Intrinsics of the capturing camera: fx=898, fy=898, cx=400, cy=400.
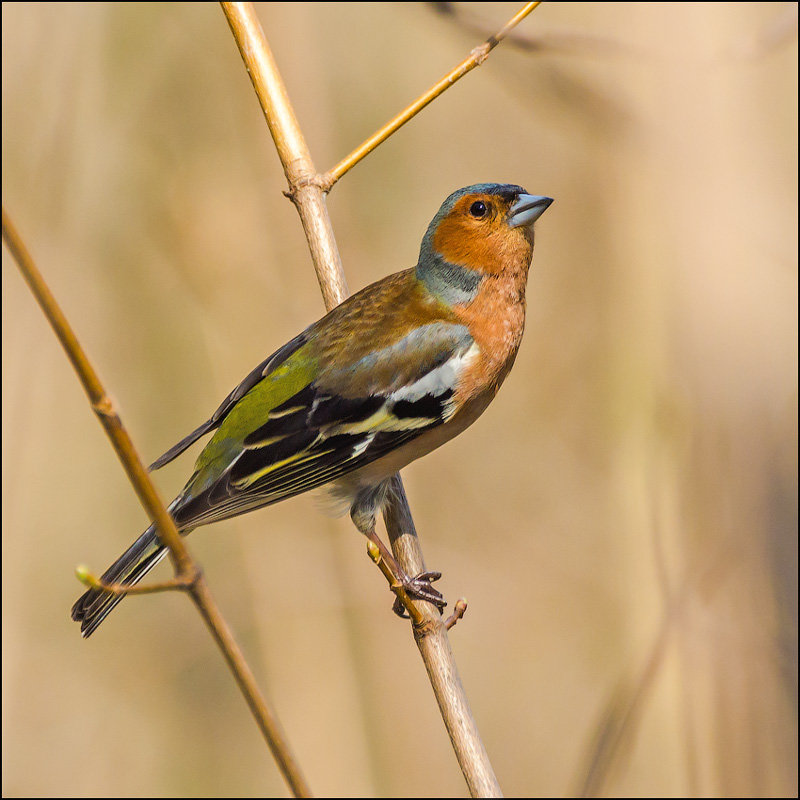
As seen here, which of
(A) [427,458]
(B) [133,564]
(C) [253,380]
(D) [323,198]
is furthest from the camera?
(A) [427,458]

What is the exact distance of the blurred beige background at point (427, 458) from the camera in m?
4.56

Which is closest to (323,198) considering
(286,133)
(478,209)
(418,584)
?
(286,133)

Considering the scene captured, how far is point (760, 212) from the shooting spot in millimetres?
4797

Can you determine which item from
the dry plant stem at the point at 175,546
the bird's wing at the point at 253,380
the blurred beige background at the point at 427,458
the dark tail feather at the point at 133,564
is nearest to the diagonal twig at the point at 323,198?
the bird's wing at the point at 253,380

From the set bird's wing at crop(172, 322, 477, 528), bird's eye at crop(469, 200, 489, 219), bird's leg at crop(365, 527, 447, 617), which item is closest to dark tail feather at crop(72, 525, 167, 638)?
bird's wing at crop(172, 322, 477, 528)

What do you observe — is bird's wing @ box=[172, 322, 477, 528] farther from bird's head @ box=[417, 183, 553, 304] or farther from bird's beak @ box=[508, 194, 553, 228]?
bird's beak @ box=[508, 194, 553, 228]

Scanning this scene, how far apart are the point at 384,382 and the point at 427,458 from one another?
2.49 meters

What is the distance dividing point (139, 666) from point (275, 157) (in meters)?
3.10

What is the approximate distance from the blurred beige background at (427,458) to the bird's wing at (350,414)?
1370mm

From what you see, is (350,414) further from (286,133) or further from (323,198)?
(286,133)

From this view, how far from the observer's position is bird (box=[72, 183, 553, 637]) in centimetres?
334

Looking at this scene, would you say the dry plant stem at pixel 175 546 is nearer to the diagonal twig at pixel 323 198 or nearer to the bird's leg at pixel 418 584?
the diagonal twig at pixel 323 198

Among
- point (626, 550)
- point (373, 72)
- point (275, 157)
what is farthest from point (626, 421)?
point (373, 72)

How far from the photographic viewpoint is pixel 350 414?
132 inches
